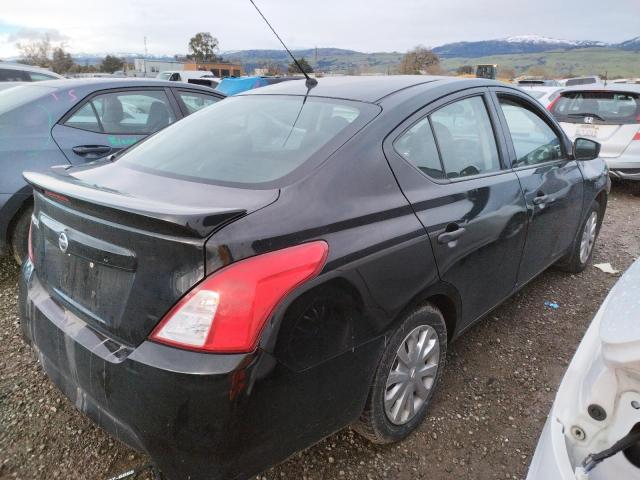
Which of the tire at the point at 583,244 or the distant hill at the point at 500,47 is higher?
the distant hill at the point at 500,47

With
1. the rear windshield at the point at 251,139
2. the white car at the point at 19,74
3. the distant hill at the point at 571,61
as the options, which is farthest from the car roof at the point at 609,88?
the distant hill at the point at 571,61

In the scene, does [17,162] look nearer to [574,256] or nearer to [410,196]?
[410,196]

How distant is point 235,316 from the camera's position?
1423mm

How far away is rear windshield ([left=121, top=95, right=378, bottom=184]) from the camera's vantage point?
1.92 meters

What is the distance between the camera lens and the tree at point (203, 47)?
64.6 m

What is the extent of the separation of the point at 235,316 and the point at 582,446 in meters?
1.03

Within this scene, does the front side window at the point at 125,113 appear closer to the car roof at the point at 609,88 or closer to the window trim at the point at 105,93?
the window trim at the point at 105,93

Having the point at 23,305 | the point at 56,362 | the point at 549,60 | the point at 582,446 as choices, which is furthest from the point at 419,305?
the point at 549,60

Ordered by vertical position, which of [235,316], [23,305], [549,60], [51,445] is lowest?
[51,445]

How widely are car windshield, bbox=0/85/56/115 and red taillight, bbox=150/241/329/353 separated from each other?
3.13m

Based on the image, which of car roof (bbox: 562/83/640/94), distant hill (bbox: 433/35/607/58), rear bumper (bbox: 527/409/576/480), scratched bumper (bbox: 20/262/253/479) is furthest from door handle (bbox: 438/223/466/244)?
distant hill (bbox: 433/35/607/58)

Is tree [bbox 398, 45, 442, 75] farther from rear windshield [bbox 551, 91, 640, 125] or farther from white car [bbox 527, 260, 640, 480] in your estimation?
white car [bbox 527, 260, 640, 480]

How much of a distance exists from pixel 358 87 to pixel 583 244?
8.97 feet

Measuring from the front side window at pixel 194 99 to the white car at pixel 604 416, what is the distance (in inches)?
167
